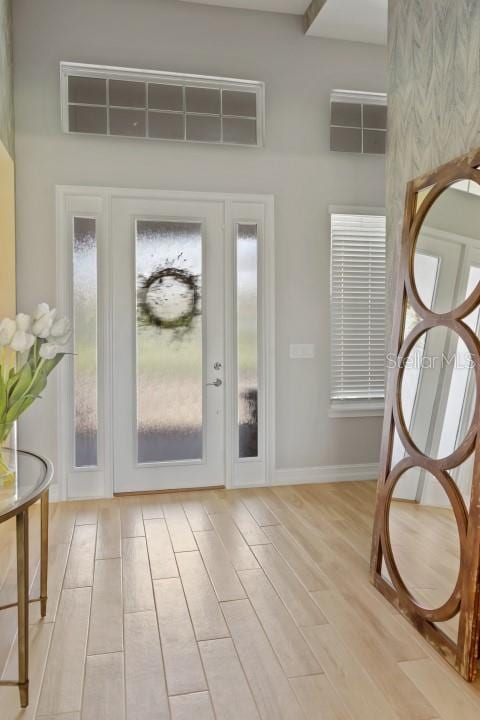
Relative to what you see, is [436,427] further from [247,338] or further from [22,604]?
[247,338]

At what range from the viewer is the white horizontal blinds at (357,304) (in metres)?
4.49

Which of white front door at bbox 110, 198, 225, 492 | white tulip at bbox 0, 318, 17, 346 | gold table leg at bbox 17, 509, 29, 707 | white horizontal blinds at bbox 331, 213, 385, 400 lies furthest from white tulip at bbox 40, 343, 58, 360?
white horizontal blinds at bbox 331, 213, 385, 400

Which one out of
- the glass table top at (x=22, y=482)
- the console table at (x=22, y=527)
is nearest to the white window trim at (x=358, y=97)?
the glass table top at (x=22, y=482)

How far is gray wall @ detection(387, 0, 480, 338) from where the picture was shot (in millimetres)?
2455

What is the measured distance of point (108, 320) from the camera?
13.4 ft

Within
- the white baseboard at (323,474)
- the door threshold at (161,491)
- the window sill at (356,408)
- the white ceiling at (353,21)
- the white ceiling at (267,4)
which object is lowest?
the door threshold at (161,491)

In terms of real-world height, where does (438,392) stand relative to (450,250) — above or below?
below

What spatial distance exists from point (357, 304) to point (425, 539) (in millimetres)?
2448

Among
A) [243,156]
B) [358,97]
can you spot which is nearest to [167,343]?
[243,156]

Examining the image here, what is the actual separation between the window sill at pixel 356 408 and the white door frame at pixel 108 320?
Result: 1.77 feet

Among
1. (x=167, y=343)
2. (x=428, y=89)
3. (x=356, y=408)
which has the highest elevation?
(x=428, y=89)

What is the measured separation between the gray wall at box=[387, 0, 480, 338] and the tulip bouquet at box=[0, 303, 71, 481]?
75.7 inches

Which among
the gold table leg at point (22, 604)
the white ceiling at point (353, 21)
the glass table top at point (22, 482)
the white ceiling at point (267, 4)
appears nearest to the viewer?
the glass table top at point (22, 482)

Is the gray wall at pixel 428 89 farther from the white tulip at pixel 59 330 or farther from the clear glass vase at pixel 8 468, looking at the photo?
Result: the clear glass vase at pixel 8 468
